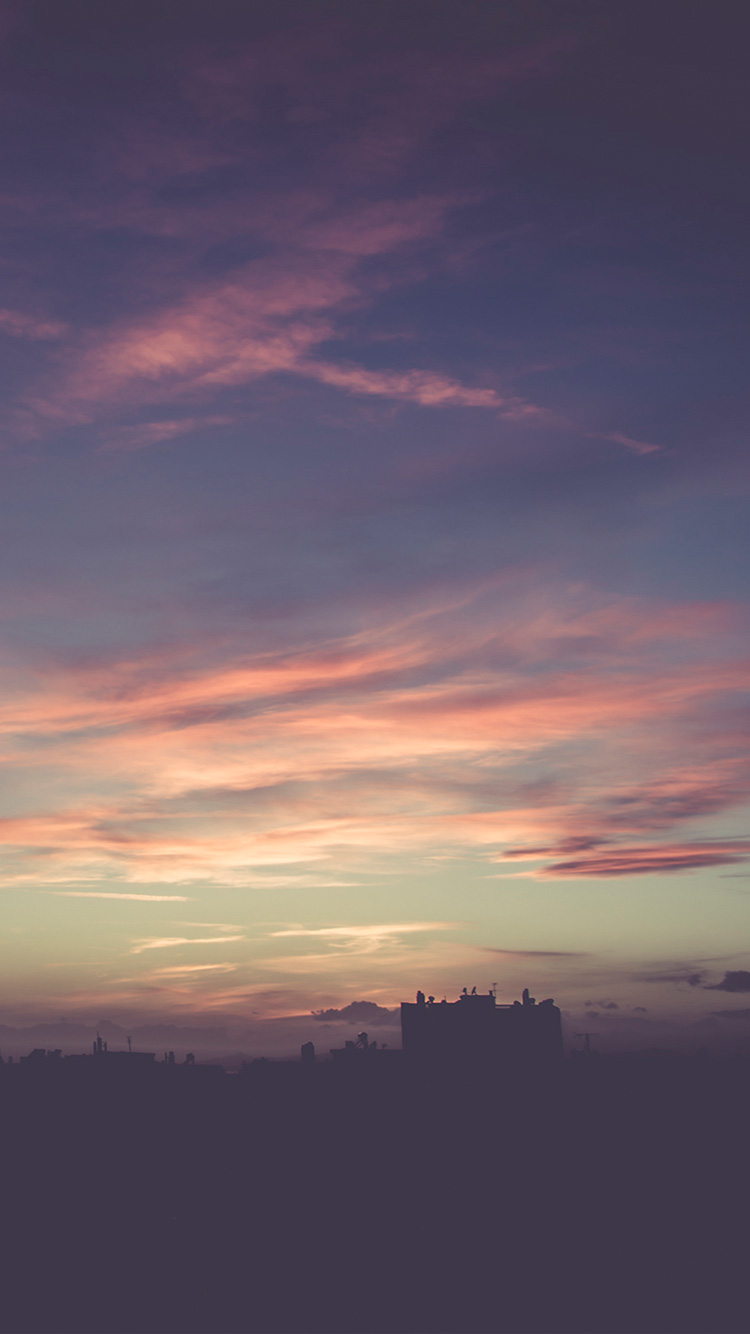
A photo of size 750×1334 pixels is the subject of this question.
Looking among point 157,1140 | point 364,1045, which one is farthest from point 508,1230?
point 364,1045

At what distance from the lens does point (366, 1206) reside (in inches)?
3939

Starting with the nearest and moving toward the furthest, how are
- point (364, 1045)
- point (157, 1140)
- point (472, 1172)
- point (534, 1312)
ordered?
point (534, 1312), point (472, 1172), point (157, 1140), point (364, 1045)

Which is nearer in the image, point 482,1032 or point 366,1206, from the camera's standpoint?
point 366,1206

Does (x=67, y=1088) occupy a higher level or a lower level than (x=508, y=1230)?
higher

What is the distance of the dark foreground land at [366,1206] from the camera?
3452 inches

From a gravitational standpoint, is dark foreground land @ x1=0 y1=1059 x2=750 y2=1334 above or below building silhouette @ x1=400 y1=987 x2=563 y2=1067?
below

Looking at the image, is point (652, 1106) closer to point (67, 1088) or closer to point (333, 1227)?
point (333, 1227)

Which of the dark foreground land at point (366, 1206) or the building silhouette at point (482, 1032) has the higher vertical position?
the building silhouette at point (482, 1032)

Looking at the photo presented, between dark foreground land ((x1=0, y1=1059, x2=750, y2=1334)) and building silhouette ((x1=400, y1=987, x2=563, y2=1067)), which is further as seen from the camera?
building silhouette ((x1=400, y1=987, x2=563, y2=1067))

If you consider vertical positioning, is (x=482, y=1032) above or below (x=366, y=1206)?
above

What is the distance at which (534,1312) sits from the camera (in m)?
87.6

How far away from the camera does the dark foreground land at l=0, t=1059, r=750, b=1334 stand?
288ft

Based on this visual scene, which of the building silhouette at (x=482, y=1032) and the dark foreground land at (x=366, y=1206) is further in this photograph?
the building silhouette at (x=482, y=1032)

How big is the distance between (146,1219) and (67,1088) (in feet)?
92.0
